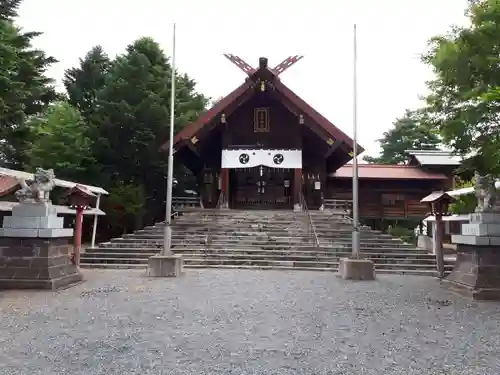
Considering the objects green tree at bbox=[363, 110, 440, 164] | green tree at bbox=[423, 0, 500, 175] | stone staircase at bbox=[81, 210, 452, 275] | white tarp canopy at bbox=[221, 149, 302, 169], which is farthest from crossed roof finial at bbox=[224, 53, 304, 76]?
green tree at bbox=[363, 110, 440, 164]

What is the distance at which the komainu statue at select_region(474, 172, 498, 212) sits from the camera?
8.56m

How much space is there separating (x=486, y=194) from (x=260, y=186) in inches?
601

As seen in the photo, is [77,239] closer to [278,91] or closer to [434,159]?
[278,91]

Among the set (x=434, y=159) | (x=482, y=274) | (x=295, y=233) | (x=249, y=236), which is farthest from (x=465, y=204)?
(x=434, y=159)

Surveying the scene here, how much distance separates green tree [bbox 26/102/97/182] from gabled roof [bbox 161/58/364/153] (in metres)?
6.40

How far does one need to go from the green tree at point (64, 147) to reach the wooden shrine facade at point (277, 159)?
5433 millimetres

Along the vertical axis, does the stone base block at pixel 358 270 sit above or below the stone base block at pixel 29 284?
above

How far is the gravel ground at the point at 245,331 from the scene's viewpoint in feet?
13.7

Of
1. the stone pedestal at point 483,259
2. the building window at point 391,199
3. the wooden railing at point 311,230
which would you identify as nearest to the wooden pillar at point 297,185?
the wooden railing at point 311,230

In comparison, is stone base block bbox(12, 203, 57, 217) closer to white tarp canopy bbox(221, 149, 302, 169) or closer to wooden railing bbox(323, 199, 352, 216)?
white tarp canopy bbox(221, 149, 302, 169)

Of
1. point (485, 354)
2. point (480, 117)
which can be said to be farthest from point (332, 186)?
point (485, 354)

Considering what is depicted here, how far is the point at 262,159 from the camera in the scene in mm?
20922

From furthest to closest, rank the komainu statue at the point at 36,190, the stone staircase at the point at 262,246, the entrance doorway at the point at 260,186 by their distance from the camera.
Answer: the entrance doorway at the point at 260,186 < the stone staircase at the point at 262,246 < the komainu statue at the point at 36,190

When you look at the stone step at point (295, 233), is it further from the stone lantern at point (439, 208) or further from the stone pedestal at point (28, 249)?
the stone pedestal at point (28, 249)
